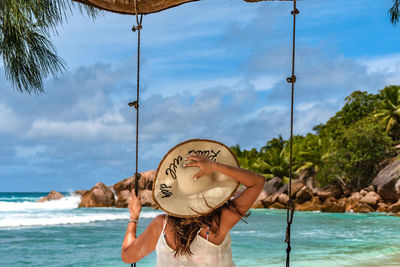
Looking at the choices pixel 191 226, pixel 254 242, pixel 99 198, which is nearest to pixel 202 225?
pixel 191 226

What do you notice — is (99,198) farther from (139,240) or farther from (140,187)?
(139,240)

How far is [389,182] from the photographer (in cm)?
1992

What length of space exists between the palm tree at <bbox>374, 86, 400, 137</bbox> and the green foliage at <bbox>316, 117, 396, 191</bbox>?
19.9 inches

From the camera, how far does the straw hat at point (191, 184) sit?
1557mm

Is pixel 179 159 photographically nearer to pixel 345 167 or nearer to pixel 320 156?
pixel 345 167

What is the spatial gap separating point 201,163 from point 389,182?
20.1 meters

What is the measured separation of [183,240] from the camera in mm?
1557

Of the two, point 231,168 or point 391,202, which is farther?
point 391,202

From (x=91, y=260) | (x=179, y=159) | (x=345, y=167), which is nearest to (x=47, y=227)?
(x=91, y=260)

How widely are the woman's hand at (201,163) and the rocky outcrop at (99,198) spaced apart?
958 inches

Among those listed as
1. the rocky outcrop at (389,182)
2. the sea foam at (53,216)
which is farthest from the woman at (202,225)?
the rocky outcrop at (389,182)

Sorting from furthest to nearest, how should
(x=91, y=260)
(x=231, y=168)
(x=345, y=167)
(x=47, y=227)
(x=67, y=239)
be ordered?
(x=345, y=167), (x=47, y=227), (x=67, y=239), (x=91, y=260), (x=231, y=168)

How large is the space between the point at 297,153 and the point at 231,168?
24.3 metres

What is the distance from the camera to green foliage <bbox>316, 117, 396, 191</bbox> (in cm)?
2156
